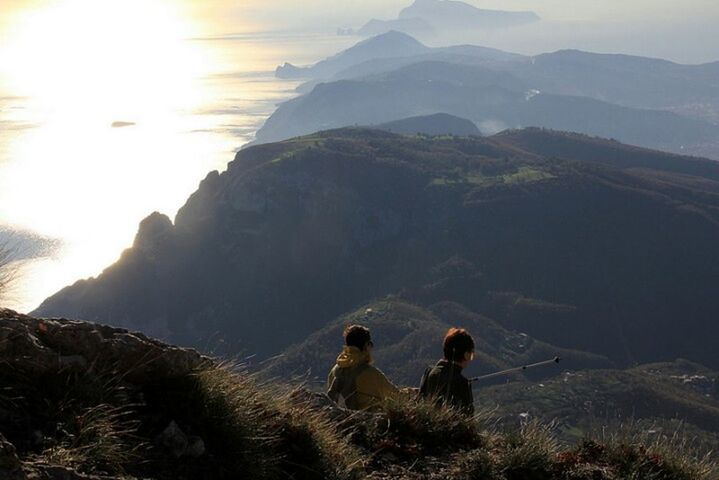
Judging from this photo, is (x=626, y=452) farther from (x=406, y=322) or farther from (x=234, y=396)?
(x=406, y=322)

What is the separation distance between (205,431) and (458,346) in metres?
4.43

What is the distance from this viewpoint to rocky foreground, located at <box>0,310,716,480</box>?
569 centimetres

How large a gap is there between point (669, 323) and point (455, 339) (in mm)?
199788

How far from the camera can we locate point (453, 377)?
10.0 meters

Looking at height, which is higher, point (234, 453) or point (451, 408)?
point (234, 453)

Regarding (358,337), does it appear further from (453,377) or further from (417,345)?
(417,345)

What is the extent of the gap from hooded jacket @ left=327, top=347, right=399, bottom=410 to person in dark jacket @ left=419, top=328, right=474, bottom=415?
52 cm

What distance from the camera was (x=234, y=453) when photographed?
6.52 metres

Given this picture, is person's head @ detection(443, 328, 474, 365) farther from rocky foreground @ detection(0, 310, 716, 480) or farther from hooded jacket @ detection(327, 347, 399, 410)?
rocky foreground @ detection(0, 310, 716, 480)

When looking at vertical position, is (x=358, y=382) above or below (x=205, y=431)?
below

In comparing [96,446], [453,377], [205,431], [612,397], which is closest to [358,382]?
[453,377]

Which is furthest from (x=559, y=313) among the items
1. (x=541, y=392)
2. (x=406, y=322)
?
(x=541, y=392)

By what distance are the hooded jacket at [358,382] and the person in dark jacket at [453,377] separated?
1.70ft

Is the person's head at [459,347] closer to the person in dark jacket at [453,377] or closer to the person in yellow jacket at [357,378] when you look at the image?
the person in dark jacket at [453,377]
